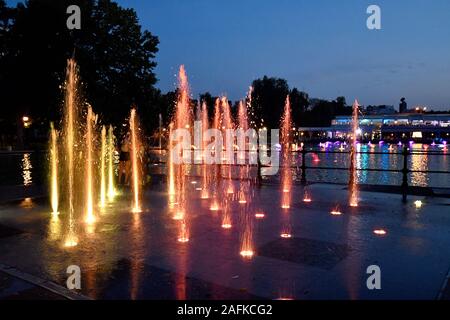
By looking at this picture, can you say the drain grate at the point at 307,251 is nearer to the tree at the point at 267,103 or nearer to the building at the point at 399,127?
the tree at the point at 267,103

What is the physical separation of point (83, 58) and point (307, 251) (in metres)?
17.2

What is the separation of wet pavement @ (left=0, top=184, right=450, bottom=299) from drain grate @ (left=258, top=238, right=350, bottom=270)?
1 centimetres

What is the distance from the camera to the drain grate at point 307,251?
17.8ft

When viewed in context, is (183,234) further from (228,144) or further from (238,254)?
(228,144)

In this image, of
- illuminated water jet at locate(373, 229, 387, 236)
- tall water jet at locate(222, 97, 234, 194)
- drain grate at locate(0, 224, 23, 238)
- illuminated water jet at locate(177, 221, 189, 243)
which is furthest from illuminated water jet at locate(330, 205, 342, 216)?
drain grate at locate(0, 224, 23, 238)

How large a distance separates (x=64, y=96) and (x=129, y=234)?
49.2 ft

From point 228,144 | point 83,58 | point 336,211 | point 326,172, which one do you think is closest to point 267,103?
point 228,144

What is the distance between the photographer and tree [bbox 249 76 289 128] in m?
98.2

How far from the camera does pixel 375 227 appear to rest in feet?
24.0

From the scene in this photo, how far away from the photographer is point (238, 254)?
5758mm

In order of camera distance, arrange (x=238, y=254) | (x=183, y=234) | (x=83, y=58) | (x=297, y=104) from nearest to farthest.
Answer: (x=238, y=254) → (x=183, y=234) → (x=83, y=58) → (x=297, y=104)

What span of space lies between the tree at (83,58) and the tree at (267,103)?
7672 centimetres

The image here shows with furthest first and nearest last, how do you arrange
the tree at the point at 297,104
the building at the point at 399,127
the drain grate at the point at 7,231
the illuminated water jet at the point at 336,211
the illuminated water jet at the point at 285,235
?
1. the building at the point at 399,127
2. the tree at the point at 297,104
3. the illuminated water jet at the point at 336,211
4. the drain grate at the point at 7,231
5. the illuminated water jet at the point at 285,235

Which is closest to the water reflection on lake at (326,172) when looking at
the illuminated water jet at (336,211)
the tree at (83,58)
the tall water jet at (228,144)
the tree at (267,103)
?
the tall water jet at (228,144)
